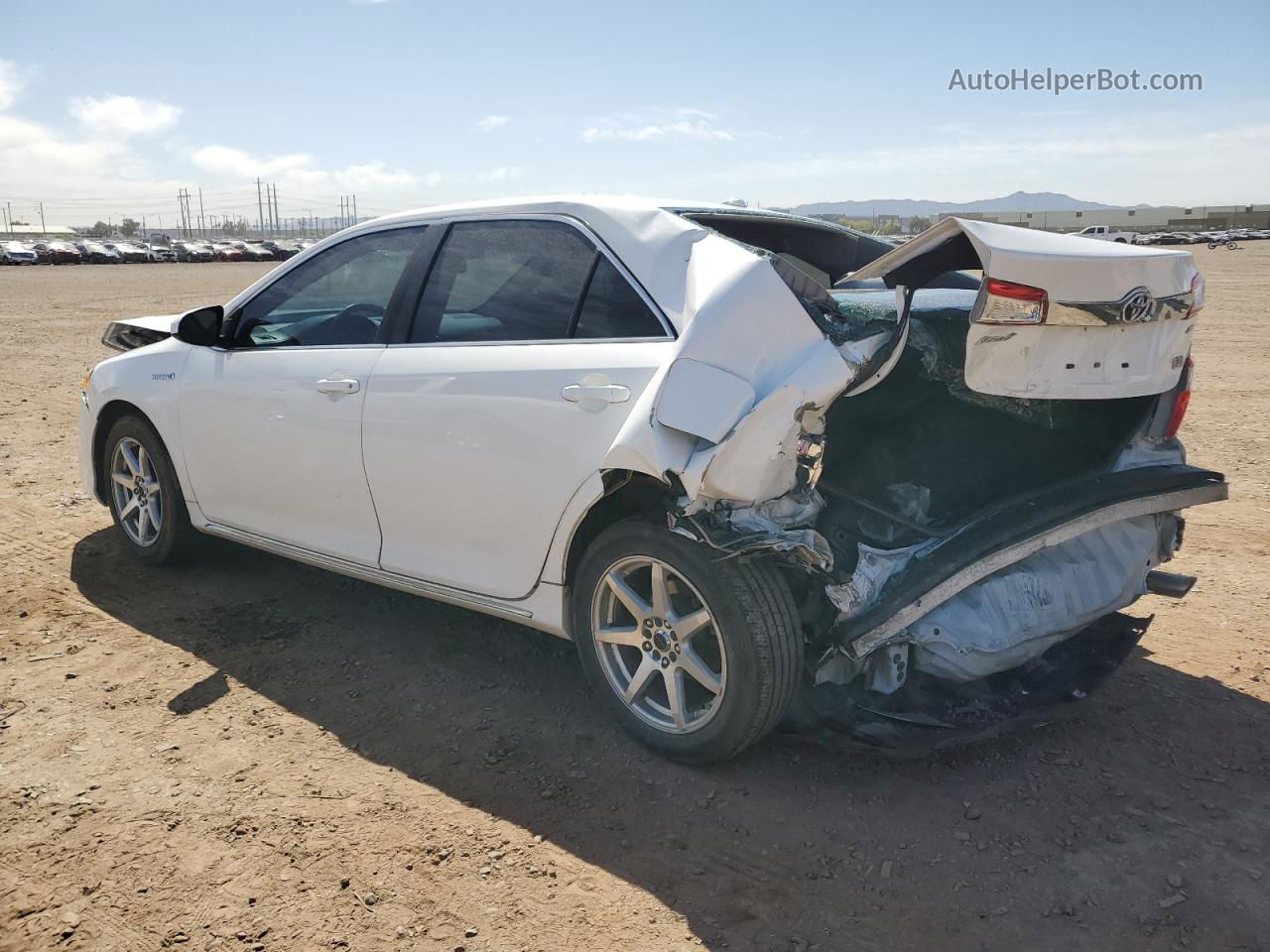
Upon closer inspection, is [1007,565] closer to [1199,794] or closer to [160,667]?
[1199,794]

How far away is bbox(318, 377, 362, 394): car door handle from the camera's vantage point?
3.84 metres

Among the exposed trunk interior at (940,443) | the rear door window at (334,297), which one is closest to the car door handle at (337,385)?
the rear door window at (334,297)

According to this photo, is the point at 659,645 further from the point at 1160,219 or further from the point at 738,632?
the point at 1160,219

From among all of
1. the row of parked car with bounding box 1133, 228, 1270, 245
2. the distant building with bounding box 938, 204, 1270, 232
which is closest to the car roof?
the row of parked car with bounding box 1133, 228, 1270, 245

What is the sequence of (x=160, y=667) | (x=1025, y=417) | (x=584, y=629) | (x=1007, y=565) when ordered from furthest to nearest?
1. (x=160, y=667)
2. (x=1025, y=417)
3. (x=584, y=629)
4. (x=1007, y=565)

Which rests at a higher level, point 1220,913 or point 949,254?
point 949,254

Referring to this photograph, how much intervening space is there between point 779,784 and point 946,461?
1332mm

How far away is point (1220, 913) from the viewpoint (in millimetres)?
2584

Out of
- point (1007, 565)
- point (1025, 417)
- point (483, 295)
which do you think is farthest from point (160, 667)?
point (1025, 417)

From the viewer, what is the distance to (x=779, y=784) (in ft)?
10.6

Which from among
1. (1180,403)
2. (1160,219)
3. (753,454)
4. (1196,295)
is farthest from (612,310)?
(1160,219)

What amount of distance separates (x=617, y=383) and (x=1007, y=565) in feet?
4.42

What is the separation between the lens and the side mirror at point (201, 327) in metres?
4.46

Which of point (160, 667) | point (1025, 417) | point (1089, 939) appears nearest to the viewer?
point (1089, 939)
